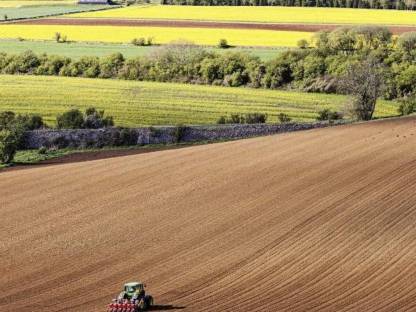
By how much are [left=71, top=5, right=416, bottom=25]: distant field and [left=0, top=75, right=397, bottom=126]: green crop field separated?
135ft

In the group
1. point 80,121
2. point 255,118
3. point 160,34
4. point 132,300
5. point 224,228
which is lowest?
point 160,34

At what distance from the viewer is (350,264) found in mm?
33625

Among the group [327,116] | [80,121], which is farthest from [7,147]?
[327,116]

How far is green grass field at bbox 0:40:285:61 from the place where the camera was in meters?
105

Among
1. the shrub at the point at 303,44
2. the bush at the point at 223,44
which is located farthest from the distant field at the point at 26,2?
the shrub at the point at 303,44

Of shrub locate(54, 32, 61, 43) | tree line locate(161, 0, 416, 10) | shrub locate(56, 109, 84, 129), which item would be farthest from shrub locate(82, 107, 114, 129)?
tree line locate(161, 0, 416, 10)

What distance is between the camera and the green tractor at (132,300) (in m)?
28.8

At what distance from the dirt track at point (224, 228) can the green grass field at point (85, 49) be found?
1973 inches

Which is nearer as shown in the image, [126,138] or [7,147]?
[7,147]

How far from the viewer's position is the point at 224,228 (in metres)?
38.8

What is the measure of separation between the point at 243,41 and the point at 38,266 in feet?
272

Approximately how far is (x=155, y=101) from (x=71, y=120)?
46.9ft

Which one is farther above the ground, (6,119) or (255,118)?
(6,119)

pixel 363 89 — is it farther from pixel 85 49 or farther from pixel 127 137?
pixel 85 49
